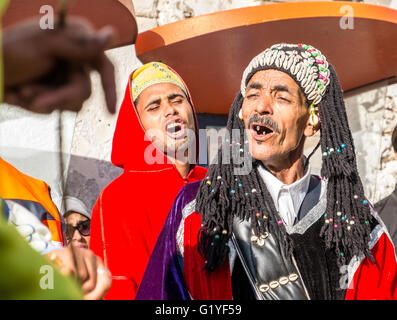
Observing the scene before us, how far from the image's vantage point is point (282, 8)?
11.6ft

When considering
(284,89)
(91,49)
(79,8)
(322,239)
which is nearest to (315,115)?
(284,89)

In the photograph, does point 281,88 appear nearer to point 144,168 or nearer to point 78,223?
point 144,168

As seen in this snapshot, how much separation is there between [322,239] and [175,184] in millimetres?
907

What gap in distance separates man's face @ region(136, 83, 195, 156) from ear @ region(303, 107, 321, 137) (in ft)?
2.51

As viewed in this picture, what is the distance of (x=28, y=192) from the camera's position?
2.72 meters

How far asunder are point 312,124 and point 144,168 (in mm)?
961

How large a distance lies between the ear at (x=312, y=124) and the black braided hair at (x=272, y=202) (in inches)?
0.7

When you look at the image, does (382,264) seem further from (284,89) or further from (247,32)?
(247,32)

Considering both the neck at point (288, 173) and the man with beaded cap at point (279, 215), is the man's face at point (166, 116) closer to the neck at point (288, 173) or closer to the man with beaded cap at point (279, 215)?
the man with beaded cap at point (279, 215)

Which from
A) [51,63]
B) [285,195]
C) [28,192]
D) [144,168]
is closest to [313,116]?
[285,195]

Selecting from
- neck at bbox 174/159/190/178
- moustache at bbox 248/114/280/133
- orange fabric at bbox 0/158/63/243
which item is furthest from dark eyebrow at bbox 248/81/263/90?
orange fabric at bbox 0/158/63/243

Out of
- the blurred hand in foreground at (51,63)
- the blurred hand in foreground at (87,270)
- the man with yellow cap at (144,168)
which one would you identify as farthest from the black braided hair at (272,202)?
the blurred hand in foreground at (51,63)

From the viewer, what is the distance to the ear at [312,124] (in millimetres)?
2619

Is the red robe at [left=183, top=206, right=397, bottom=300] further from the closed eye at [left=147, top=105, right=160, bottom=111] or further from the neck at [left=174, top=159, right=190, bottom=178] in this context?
the closed eye at [left=147, top=105, right=160, bottom=111]
